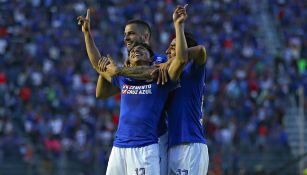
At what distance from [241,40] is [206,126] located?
5.96 metres

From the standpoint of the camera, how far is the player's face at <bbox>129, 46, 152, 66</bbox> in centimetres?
805

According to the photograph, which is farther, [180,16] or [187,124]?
[187,124]

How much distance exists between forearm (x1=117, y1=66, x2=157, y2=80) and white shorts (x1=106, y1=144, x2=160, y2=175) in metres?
0.62

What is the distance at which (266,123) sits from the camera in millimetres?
22797

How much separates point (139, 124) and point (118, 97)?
565 inches


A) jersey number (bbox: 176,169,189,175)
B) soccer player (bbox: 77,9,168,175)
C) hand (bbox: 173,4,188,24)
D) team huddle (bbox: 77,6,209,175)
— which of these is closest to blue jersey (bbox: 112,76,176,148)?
team huddle (bbox: 77,6,209,175)

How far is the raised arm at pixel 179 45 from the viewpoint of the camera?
7.60 m

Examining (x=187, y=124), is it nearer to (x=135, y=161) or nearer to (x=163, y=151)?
(x=163, y=151)

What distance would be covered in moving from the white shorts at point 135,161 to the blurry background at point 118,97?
9.78 metres

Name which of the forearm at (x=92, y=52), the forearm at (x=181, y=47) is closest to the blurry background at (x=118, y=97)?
the forearm at (x=92, y=52)

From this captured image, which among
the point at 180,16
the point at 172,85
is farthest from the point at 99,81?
the point at 180,16

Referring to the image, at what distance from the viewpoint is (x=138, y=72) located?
26.1ft

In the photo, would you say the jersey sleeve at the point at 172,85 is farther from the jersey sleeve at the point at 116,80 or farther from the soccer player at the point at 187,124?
the jersey sleeve at the point at 116,80

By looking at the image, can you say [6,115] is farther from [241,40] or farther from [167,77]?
[167,77]
